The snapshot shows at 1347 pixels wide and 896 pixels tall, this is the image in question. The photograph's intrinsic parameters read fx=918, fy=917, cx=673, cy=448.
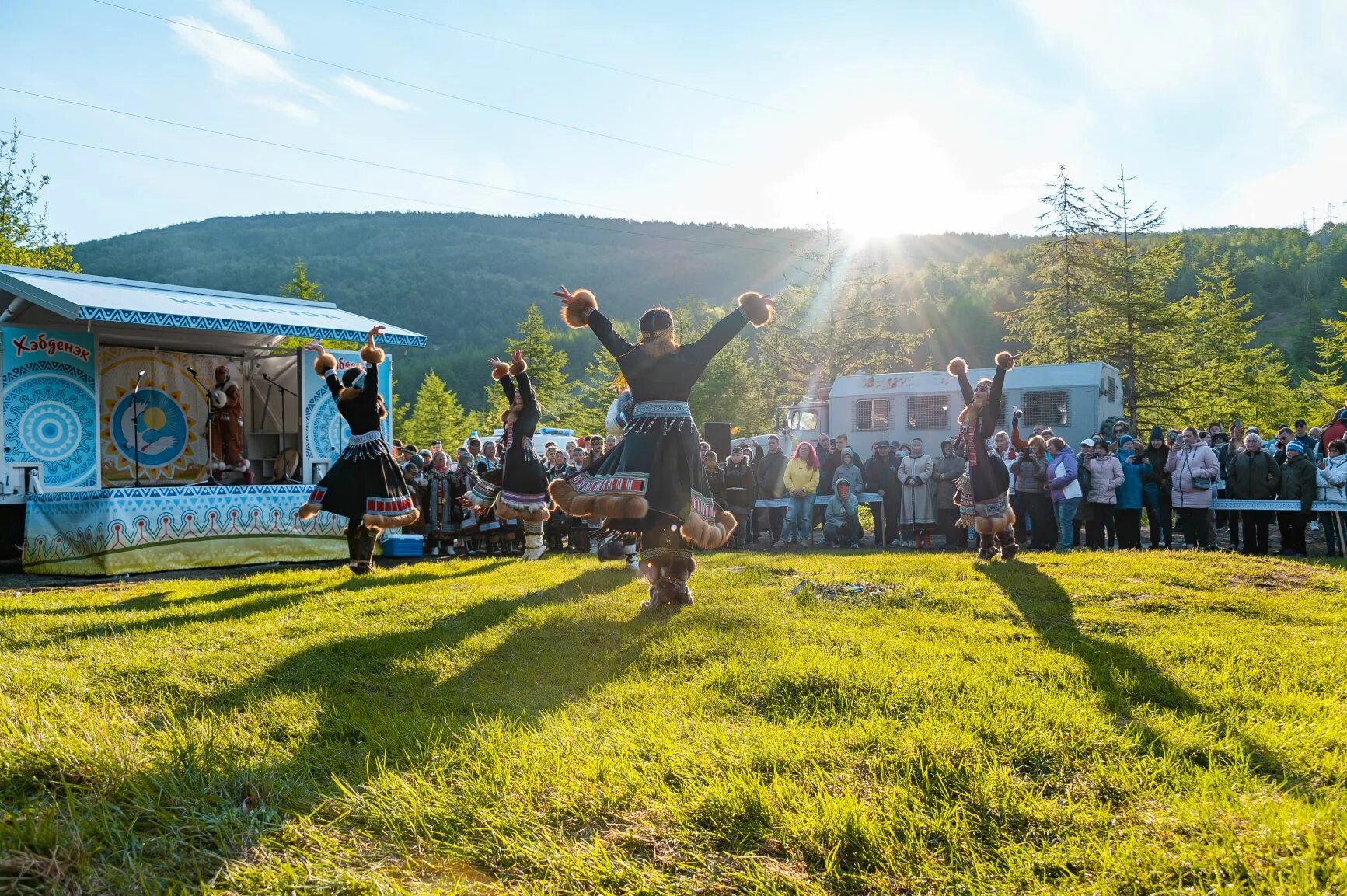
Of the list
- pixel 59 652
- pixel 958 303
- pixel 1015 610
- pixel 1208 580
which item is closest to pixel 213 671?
pixel 59 652

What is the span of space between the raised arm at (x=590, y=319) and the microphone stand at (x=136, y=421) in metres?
11.0

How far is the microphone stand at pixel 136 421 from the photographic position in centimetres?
1527

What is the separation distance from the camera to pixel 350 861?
272 centimetres

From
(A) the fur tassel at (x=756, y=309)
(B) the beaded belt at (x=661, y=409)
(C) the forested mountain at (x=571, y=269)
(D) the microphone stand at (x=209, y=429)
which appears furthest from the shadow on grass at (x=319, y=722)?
(C) the forested mountain at (x=571, y=269)

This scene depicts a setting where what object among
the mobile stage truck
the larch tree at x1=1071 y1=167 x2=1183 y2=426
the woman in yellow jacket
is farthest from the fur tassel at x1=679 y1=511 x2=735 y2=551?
the larch tree at x1=1071 y1=167 x2=1183 y2=426

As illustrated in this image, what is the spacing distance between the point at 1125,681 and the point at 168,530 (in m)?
12.6

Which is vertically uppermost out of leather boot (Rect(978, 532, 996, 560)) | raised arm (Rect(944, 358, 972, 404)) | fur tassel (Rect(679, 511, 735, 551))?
raised arm (Rect(944, 358, 972, 404))

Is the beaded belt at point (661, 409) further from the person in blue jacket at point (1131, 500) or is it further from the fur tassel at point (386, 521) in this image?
the person in blue jacket at point (1131, 500)

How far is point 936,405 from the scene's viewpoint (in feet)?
75.1

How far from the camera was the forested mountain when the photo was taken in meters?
98.0

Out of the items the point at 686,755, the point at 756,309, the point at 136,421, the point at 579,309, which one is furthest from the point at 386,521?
the point at 136,421

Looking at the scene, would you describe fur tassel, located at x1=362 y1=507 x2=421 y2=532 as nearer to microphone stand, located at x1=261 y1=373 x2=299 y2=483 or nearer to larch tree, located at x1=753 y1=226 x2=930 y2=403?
microphone stand, located at x1=261 y1=373 x2=299 y2=483

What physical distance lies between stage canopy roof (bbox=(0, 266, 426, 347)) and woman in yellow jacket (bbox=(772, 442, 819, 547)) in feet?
22.5

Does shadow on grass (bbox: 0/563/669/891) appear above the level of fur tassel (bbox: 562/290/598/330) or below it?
below
